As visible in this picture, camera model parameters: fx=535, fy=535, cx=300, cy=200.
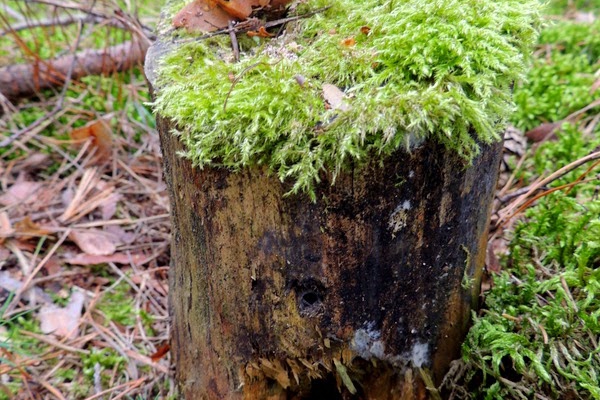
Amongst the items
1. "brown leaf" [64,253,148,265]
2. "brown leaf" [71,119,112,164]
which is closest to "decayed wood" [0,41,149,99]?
"brown leaf" [71,119,112,164]

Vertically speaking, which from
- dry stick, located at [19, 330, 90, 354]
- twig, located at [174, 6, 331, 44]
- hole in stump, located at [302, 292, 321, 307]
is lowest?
dry stick, located at [19, 330, 90, 354]

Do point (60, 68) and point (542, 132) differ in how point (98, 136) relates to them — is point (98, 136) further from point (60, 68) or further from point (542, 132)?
point (542, 132)

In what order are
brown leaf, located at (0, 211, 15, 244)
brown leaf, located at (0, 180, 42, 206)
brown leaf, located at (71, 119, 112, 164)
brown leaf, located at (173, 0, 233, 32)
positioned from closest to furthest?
brown leaf, located at (173, 0, 233, 32), brown leaf, located at (0, 211, 15, 244), brown leaf, located at (0, 180, 42, 206), brown leaf, located at (71, 119, 112, 164)

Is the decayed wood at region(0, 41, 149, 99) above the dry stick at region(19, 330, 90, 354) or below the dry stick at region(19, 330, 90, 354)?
above

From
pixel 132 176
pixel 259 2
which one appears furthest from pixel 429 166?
pixel 132 176

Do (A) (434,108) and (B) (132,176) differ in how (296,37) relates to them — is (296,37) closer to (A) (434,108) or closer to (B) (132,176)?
(A) (434,108)

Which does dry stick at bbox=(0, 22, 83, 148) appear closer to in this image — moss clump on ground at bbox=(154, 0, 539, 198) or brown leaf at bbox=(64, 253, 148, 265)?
brown leaf at bbox=(64, 253, 148, 265)

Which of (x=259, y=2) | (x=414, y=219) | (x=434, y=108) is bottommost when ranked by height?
(x=414, y=219)

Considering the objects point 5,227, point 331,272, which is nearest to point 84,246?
point 5,227

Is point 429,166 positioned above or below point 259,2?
below
